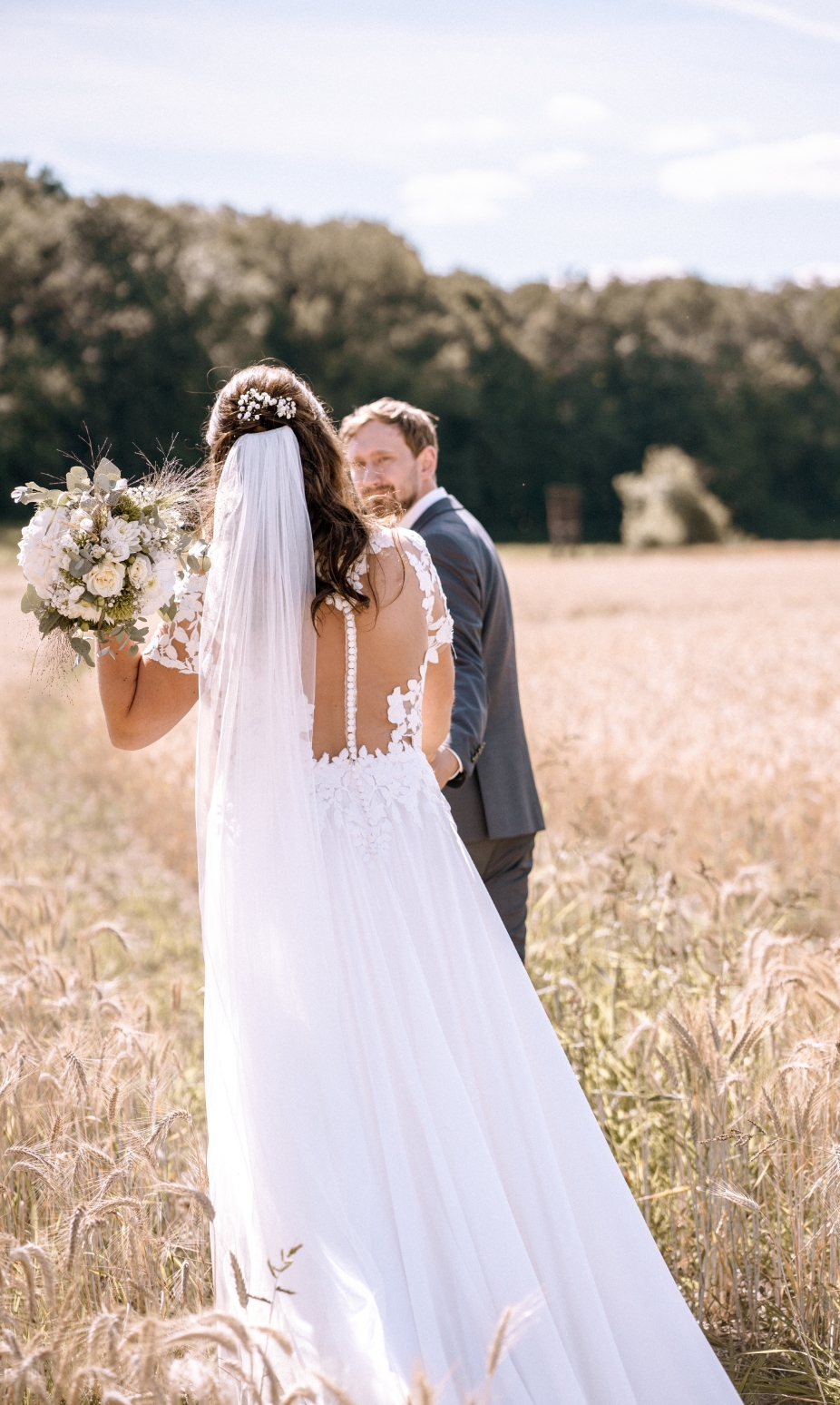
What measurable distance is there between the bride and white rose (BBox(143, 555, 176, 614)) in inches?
3.1

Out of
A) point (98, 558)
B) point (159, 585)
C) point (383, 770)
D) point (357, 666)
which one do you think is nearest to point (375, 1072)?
point (383, 770)

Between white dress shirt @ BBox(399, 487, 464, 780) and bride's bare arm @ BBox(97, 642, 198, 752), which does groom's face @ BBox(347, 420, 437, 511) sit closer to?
white dress shirt @ BBox(399, 487, 464, 780)

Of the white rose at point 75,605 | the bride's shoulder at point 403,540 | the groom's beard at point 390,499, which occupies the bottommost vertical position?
the white rose at point 75,605

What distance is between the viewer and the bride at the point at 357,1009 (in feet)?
7.57

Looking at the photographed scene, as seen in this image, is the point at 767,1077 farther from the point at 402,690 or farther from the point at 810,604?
the point at 810,604

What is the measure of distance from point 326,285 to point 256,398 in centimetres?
6115

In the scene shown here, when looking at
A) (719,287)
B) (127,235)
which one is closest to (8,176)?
(127,235)

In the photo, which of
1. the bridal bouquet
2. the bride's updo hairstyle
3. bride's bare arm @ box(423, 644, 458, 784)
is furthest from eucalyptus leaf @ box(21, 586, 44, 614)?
bride's bare arm @ box(423, 644, 458, 784)

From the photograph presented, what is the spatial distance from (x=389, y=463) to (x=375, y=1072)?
2.30m

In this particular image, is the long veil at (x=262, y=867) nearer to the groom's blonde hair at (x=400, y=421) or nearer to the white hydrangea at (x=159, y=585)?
the white hydrangea at (x=159, y=585)

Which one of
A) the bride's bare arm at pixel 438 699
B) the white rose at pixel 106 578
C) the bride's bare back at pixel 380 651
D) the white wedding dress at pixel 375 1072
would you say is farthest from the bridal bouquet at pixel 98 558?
the bride's bare arm at pixel 438 699

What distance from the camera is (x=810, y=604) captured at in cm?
2438

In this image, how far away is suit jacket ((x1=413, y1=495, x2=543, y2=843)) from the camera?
3861 millimetres

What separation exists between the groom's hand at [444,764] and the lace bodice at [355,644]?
2.15 ft
